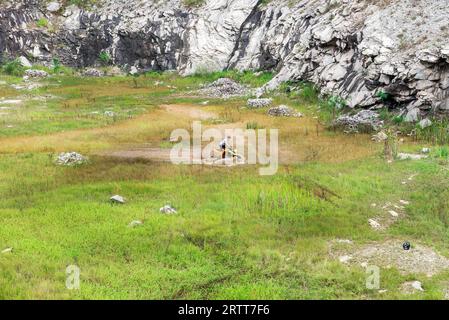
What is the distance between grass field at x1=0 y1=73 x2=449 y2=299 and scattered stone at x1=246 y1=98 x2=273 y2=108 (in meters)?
10.1

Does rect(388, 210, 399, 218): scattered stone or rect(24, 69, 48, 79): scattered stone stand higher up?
rect(24, 69, 48, 79): scattered stone

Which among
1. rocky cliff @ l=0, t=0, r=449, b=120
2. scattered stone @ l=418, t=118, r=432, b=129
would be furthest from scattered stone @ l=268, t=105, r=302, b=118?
scattered stone @ l=418, t=118, r=432, b=129

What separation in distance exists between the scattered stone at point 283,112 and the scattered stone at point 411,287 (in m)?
23.5

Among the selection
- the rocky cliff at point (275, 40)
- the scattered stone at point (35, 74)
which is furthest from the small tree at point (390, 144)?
the scattered stone at point (35, 74)

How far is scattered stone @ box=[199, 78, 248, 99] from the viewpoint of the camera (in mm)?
45438

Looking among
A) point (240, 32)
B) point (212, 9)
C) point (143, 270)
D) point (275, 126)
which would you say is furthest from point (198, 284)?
point (212, 9)

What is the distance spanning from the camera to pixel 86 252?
486 inches

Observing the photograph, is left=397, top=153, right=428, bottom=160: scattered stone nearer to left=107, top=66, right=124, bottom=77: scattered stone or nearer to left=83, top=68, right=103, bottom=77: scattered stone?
left=107, top=66, right=124, bottom=77: scattered stone

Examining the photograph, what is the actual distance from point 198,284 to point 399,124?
21.9 meters

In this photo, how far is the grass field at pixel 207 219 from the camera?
10938 millimetres

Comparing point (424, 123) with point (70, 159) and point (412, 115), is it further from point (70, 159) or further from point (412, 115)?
point (70, 159)

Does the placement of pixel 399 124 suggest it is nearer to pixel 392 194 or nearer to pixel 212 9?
pixel 392 194

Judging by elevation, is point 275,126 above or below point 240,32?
below

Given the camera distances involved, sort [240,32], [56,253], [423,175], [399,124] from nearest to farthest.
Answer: [56,253], [423,175], [399,124], [240,32]
